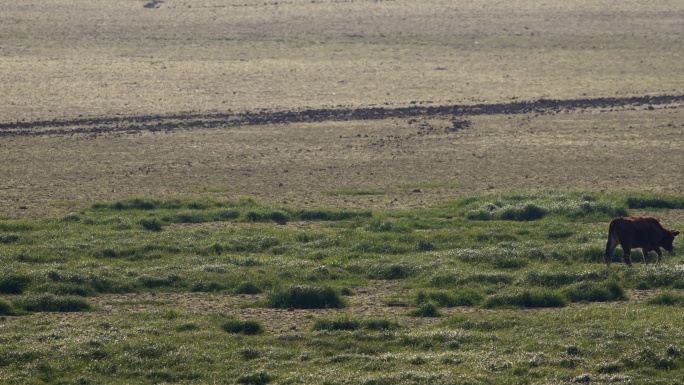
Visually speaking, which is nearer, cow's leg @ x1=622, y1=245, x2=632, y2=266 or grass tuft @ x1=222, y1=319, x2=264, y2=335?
grass tuft @ x1=222, y1=319, x2=264, y2=335

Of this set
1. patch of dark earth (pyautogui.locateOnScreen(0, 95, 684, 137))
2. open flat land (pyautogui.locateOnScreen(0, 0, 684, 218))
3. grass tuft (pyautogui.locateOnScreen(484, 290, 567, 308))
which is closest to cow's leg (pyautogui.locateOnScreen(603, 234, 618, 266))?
grass tuft (pyautogui.locateOnScreen(484, 290, 567, 308))

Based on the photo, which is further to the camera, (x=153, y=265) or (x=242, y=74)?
(x=242, y=74)

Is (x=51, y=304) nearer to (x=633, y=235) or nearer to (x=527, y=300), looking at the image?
(x=527, y=300)

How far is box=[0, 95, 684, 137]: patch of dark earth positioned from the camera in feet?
109

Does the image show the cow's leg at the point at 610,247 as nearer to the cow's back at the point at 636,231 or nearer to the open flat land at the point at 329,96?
the cow's back at the point at 636,231

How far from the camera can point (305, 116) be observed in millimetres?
35969

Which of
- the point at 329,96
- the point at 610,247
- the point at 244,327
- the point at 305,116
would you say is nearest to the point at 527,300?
the point at 610,247

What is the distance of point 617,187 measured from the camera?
24.4 meters

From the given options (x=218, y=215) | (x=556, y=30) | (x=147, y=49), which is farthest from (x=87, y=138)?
(x=556, y=30)

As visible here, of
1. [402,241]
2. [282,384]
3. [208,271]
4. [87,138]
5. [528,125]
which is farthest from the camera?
[528,125]

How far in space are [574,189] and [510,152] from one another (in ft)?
18.2

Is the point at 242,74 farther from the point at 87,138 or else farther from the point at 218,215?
the point at 218,215

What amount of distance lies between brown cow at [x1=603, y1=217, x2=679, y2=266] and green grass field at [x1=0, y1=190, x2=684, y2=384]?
36 cm

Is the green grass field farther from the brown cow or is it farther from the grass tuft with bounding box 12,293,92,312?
the brown cow
